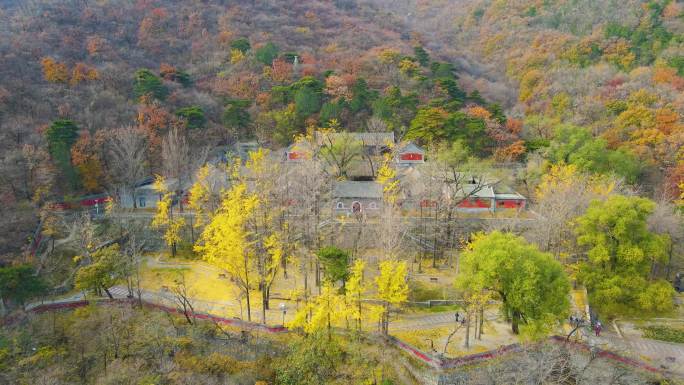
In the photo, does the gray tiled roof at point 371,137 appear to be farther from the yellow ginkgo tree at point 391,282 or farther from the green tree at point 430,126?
the yellow ginkgo tree at point 391,282

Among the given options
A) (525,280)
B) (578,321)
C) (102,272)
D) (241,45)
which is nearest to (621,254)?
(578,321)

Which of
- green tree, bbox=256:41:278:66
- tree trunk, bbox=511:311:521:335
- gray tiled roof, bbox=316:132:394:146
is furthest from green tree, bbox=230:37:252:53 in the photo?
tree trunk, bbox=511:311:521:335

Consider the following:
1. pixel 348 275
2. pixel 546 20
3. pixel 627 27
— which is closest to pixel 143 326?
pixel 348 275

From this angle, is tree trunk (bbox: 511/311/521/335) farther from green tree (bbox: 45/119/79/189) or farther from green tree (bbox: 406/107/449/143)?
green tree (bbox: 45/119/79/189)

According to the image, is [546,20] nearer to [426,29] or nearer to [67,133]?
[426,29]

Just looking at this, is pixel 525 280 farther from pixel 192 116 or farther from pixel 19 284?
pixel 192 116
